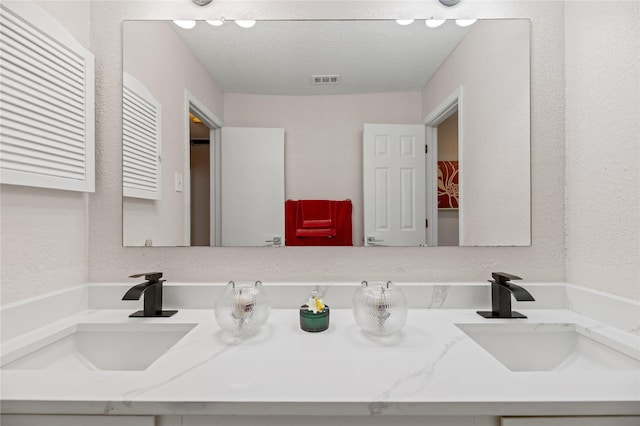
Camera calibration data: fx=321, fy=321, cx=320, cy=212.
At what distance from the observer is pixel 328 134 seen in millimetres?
1248

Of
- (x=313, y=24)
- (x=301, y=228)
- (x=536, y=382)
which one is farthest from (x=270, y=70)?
(x=536, y=382)

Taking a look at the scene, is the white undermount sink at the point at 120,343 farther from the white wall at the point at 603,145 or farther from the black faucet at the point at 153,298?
the white wall at the point at 603,145

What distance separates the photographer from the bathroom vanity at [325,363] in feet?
2.08

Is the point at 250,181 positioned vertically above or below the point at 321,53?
below

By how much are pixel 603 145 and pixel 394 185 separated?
2.24 feet

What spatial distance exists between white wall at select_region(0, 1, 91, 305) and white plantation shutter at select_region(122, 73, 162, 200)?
20 cm

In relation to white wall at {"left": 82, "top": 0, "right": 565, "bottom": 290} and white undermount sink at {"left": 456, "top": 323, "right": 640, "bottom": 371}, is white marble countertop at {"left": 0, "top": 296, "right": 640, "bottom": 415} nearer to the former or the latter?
white undermount sink at {"left": 456, "top": 323, "right": 640, "bottom": 371}

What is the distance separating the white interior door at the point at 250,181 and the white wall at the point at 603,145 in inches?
43.1

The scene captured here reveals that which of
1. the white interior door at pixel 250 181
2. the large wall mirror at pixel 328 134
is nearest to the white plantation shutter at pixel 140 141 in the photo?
the large wall mirror at pixel 328 134

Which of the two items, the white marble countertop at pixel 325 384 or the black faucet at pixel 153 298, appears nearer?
the white marble countertop at pixel 325 384

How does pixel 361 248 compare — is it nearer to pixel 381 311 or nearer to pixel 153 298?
pixel 381 311

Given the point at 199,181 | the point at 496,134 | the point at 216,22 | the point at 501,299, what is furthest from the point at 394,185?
the point at 216,22
